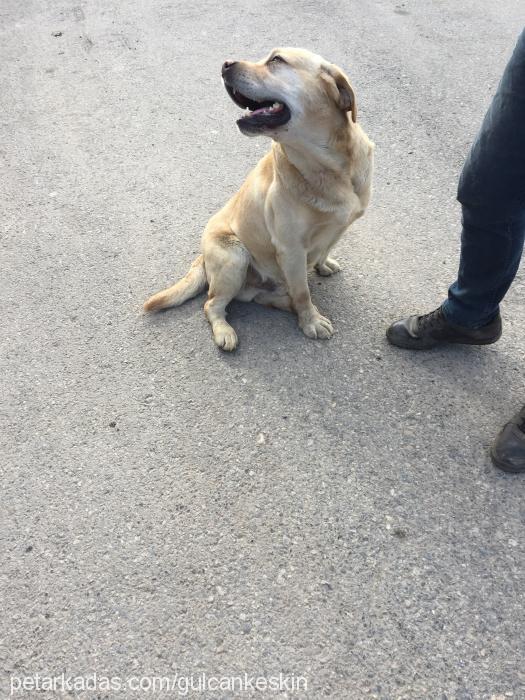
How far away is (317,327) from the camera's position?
108 inches

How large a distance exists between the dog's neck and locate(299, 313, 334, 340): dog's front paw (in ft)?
1.84

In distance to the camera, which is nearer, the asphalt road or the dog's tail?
the asphalt road

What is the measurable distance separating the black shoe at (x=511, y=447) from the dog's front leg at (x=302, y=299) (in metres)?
0.95

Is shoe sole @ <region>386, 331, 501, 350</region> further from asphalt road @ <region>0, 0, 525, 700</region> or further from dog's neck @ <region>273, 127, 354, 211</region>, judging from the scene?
dog's neck @ <region>273, 127, 354, 211</region>

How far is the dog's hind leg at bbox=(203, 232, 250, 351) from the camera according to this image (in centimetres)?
283

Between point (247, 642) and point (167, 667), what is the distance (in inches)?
10.2

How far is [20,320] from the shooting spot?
10.0 ft

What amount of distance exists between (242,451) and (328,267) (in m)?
1.26

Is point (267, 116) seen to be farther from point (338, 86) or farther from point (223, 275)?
point (223, 275)

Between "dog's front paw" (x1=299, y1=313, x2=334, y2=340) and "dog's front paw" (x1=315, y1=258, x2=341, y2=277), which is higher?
"dog's front paw" (x1=315, y1=258, x2=341, y2=277)

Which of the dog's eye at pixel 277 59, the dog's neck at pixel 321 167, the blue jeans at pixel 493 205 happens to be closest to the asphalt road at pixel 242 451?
the blue jeans at pixel 493 205

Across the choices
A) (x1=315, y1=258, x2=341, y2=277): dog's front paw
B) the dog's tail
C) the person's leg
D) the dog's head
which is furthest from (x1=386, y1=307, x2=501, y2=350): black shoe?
the dog's tail

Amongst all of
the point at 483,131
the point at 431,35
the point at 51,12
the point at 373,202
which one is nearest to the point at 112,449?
the point at 483,131

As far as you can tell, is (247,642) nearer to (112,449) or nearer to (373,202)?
(112,449)
